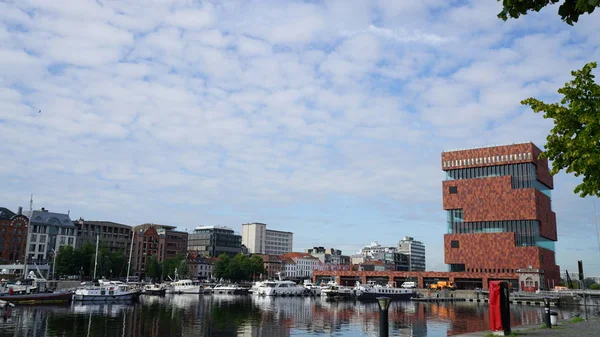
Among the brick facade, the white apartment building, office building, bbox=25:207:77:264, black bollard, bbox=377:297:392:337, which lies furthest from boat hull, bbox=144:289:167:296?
black bollard, bbox=377:297:392:337

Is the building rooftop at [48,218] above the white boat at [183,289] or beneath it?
above

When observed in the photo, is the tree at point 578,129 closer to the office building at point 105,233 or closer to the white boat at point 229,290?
the white boat at point 229,290

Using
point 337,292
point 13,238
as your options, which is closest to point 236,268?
point 337,292

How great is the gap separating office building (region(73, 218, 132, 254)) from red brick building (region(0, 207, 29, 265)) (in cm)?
2379

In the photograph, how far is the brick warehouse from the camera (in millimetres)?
138500

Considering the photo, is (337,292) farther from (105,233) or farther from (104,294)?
(105,233)

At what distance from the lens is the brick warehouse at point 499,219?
5453 inches

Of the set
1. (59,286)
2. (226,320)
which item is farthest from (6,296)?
(226,320)

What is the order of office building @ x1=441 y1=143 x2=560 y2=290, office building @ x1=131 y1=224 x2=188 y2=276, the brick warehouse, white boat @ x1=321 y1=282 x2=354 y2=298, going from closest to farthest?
white boat @ x1=321 y1=282 x2=354 y2=298 → the brick warehouse → office building @ x1=441 y1=143 x2=560 y2=290 → office building @ x1=131 y1=224 x2=188 y2=276

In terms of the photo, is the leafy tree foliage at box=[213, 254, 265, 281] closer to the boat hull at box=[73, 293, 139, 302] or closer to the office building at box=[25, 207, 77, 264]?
the office building at box=[25, 207, 77, 264]

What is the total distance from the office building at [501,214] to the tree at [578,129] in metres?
123

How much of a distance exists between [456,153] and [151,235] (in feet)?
376

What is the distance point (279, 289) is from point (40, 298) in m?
62.5

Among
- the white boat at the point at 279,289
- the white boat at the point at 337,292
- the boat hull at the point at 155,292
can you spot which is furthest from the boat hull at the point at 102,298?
the white boat at the point at 337,292
